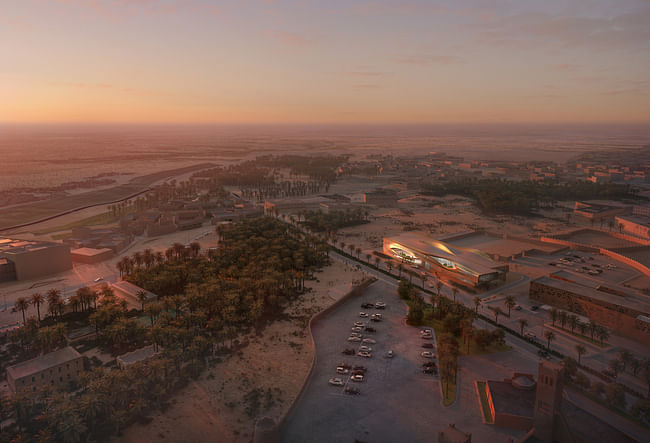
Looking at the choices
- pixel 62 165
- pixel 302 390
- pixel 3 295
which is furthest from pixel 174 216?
pixel 62 165

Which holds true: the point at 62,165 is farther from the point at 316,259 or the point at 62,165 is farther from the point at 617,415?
the point at 617,415

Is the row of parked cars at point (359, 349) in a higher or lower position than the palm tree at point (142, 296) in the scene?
lower

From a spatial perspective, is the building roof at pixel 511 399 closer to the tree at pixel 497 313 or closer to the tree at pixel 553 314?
the tree at pixel 497 313

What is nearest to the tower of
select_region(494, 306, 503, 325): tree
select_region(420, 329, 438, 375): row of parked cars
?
select_region(420, 329, 438, 375): row of parked cars

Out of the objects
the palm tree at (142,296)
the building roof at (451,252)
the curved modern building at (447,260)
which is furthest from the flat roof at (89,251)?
the building roof at (451,252)

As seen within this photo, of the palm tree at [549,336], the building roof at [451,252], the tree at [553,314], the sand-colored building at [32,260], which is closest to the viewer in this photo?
the palm tree at [549,336]
